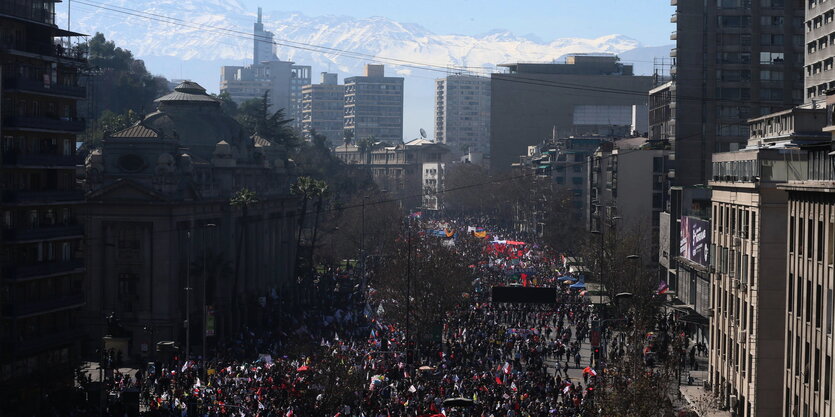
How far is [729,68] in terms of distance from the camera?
10331cm

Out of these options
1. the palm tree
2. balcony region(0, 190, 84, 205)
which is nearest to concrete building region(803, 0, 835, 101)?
the palm tree

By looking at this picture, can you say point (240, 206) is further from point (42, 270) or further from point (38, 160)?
point (38, 160)

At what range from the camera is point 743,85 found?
340 feet

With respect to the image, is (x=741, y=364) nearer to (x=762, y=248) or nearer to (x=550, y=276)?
(x=762, y=248)

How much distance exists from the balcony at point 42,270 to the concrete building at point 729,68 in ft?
175

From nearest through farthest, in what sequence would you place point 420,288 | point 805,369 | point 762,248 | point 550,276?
1. point 805,369
2. point 762,248
3. point 420,288
4. point 550,276

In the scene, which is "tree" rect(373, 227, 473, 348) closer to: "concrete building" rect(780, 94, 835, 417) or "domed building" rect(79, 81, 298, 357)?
"domed building" rect(79, 81, 298, 357)

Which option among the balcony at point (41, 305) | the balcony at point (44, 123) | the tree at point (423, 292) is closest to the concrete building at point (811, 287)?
the balcony at point (41, 305)

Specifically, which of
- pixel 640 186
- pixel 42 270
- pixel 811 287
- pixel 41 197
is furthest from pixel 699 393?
pixel 640 186

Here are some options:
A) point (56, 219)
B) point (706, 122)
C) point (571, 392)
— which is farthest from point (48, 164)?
point (706, 122)

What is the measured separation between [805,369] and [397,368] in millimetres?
26985

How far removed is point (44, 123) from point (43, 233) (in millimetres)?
5098

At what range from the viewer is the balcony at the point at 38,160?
59969 mm

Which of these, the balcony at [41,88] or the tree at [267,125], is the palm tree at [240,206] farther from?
the tree at [267,125]
